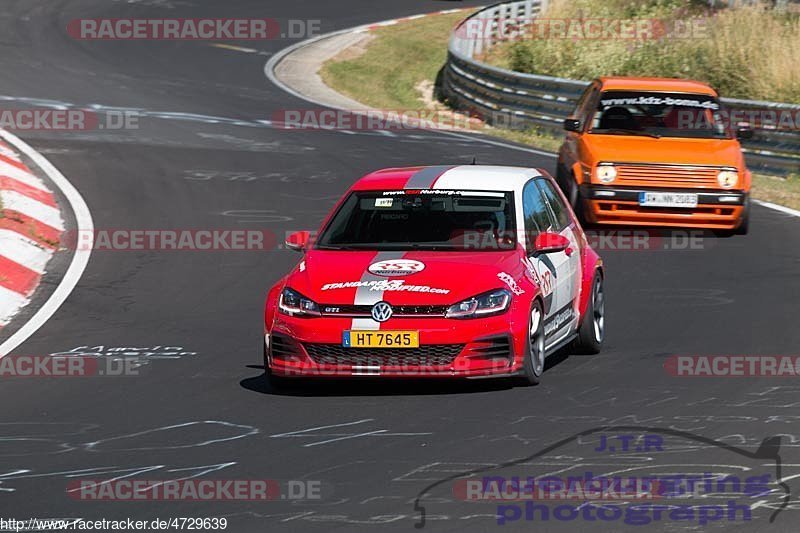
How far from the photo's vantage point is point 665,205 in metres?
16.7

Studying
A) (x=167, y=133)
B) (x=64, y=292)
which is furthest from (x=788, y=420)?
(x=167, y=133)

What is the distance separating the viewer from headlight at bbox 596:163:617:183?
55.3 feet

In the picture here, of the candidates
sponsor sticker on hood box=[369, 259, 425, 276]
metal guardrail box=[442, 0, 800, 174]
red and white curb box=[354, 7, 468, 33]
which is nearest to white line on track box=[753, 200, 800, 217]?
metal guardrail box=[442, 0, 800, 174]

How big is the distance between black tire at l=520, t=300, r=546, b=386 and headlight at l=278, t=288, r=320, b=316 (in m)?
1.36

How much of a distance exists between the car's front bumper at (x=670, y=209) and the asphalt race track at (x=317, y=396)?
0.97 ft

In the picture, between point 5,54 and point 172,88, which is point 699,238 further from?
point 5,54

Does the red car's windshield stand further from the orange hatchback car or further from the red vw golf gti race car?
the orange hatchback car

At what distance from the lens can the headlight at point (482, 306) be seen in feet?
31.6

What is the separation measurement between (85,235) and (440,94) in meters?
18.3

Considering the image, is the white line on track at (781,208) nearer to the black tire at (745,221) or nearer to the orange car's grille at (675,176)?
the black tire at (745,221)

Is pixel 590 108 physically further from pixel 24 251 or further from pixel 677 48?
pixel 677 48

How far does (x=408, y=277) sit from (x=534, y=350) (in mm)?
956

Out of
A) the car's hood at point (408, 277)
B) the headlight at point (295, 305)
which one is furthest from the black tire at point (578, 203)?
the headlight at point (295, 305)

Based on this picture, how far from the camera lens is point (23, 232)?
1603cm
